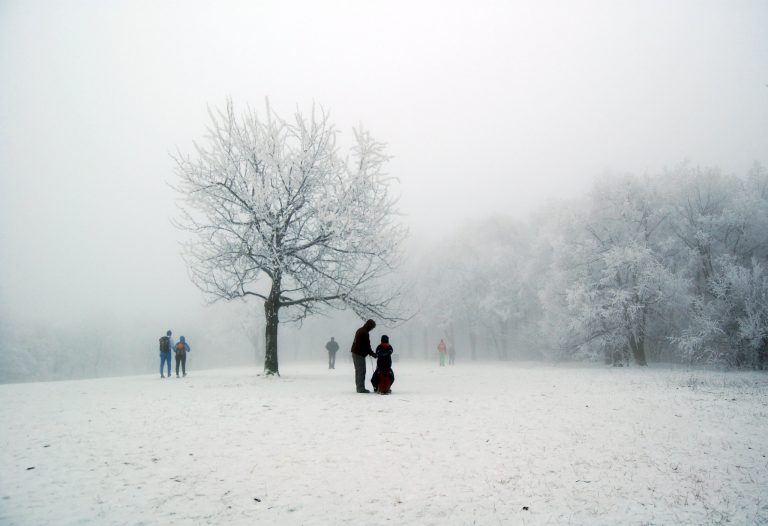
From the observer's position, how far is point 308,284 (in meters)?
20.9

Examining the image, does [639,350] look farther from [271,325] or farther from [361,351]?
[271,325]

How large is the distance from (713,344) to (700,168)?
16.0m

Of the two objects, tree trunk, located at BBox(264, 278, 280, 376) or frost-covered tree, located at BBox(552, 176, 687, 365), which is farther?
frost-covered tree, located at BBox(552, 176, 687, 365)

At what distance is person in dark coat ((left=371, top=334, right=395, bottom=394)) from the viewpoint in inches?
579

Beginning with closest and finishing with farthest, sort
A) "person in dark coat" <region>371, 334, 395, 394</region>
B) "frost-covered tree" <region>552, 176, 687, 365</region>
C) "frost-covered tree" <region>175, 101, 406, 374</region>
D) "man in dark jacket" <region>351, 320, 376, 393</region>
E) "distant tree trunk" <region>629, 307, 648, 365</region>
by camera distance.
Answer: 1. "person in dark coat" <region>371, 334, 395, 394</region>
2. "man in dark jacket" <region>351, 320, 376, 393</region>
3. "frost-covered tree" <region>175, 101, 406, 374</region>
4. "frost-covered tree" <region>552, 176, 687, 365</region>
5. "distant tree trunk" <region>629, 307, 648, 365</region>

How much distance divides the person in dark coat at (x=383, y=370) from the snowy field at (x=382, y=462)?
179 centimetres

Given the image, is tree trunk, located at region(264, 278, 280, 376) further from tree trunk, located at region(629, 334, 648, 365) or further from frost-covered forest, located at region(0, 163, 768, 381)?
tree trunk, located at region(629, 334, 648, 365)

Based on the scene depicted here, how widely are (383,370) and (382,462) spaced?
7.64 m

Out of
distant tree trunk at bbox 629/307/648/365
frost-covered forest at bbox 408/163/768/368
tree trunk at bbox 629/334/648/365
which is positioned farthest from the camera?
tree trunk at bbox 629/334/648/365

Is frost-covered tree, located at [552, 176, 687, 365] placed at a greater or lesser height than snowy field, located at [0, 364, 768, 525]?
greater

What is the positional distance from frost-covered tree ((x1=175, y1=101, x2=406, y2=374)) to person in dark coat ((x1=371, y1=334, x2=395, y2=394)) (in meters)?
5.07

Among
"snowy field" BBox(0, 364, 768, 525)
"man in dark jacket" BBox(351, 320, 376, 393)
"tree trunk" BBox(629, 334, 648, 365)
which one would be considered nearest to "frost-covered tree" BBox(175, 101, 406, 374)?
"man in dark jacket" BBox(351, 320, 376, 393)

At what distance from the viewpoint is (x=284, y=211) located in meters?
20.6

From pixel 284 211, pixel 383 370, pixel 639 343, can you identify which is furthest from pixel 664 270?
pixel 284 211
